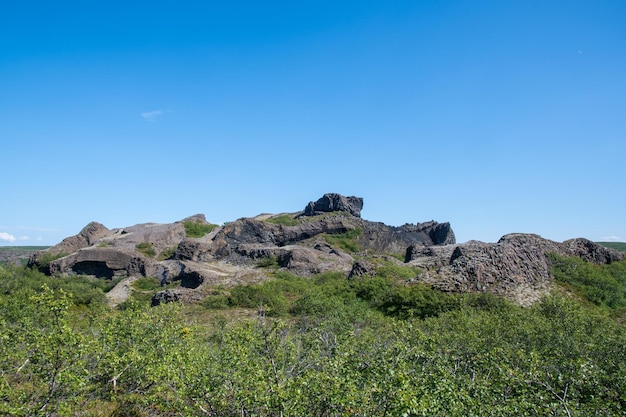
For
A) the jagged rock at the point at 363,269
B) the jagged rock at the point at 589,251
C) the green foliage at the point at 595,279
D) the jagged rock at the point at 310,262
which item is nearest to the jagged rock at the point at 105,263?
the jagged rock at the point at 310,262

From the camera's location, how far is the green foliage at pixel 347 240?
7594 cm

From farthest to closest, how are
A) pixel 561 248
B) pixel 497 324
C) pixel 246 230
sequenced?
pixel 246 230 → pixel 561 248 → pixel 497 324

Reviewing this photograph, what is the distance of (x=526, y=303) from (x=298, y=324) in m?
17.9

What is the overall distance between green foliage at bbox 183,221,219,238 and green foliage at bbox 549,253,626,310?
62.0m

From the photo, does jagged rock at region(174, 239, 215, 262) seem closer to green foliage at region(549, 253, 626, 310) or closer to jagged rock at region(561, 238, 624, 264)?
green foliage at region(549, 253, 626, 310)

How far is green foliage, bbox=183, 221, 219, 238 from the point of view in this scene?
82.9 m

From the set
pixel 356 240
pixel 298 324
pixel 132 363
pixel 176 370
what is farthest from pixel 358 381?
pixel 356 240

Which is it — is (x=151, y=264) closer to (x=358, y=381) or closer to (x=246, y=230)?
(x=246, y=230)

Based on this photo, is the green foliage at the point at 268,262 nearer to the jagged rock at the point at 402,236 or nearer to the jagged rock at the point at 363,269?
the jagged rock at the point at 363,269

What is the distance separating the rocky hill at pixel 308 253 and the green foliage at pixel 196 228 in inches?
8.3

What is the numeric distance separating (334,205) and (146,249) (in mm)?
43795

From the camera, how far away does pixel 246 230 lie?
7181 centimetres

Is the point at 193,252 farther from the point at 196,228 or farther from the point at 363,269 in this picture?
the point at 363,269

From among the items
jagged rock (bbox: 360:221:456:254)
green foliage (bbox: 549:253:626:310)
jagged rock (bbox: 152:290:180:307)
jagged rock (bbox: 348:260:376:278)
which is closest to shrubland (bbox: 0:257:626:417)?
jagged rock (bbox: 152:290:180:307)
